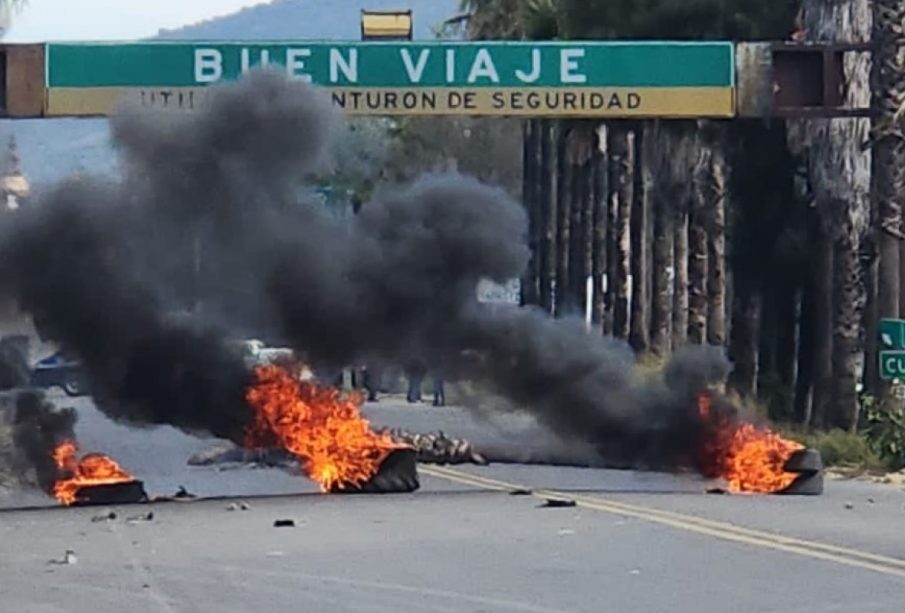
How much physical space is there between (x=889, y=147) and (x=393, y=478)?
9.88 meters

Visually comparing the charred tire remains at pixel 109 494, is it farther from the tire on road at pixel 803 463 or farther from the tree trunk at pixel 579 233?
the tree trunk at pixel 579 233

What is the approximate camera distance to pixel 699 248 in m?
39.6

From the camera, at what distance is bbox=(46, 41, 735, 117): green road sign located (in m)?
28.8

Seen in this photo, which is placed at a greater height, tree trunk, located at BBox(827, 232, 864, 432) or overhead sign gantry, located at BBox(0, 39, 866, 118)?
overhead sign gantry, located at BBox(0, 39, 866, 118)

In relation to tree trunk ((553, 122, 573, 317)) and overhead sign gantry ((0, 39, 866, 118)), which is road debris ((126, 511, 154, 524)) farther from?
tree trunk ((553, 122, 573, 317))

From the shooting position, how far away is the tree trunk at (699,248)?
128ft

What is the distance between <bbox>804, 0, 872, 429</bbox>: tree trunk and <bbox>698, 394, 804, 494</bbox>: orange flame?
28.7 ft

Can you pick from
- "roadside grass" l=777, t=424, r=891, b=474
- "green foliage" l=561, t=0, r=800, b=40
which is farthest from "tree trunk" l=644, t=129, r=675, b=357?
"roadside grass" l=777, t=424, r=891, b=474

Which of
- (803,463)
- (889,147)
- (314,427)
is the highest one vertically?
(889,147)

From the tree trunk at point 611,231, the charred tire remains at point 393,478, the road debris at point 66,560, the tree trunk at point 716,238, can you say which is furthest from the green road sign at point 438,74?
the tree trunk at point 611,231

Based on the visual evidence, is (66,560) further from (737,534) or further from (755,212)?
(755,212)

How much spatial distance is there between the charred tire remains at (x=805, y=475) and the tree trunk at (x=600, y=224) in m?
23.3

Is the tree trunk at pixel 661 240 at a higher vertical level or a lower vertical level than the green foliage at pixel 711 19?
lower

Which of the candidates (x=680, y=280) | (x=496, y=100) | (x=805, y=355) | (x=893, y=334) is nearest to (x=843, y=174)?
(x=805, y=355)
